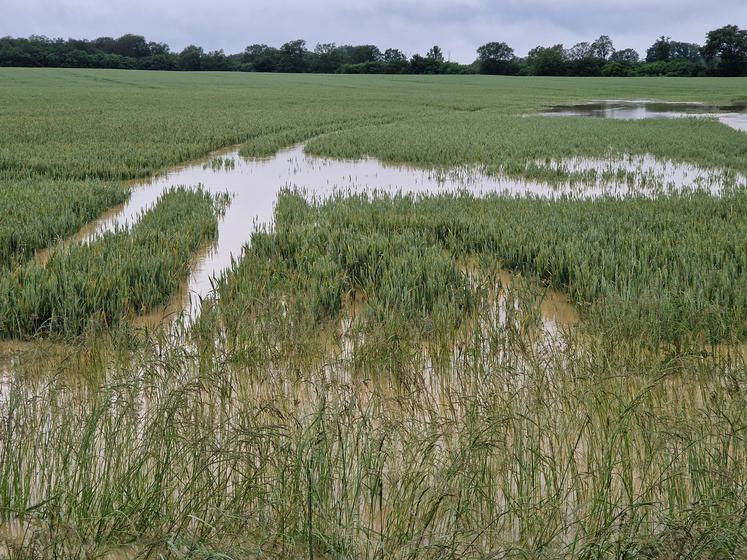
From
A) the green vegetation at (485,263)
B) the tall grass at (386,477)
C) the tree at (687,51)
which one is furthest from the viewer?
the tree at (687,51)

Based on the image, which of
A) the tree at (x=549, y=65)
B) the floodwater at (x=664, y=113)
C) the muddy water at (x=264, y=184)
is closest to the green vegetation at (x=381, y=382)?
the muddy water at (x=264, y=184)

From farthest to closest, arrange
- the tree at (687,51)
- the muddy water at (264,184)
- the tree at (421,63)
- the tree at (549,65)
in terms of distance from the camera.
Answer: the tree at (687,51) → the tree at (421,63) → the tree at (549,65) → the muddy water at (264,184)

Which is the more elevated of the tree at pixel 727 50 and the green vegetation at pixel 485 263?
the tree at pixel 727 50

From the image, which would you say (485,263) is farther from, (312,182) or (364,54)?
(364,54)

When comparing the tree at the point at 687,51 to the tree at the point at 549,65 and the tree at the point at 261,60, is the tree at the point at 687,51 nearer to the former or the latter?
the tree at the point at 549,65

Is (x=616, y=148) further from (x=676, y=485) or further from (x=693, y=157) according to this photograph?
(x=676, y=485)

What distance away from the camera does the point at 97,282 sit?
466 centimetres

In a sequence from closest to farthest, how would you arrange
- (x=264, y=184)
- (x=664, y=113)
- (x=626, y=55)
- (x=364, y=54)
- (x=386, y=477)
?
(x=386, y=477), (x=264, y=184), (x=664, y=113), (x=364, y=54), (x=626, y=55)

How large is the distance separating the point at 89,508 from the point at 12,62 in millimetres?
85431

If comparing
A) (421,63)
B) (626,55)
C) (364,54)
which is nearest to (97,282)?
(421,63)

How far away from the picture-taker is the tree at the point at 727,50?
76812mm

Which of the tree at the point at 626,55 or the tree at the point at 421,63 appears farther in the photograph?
the tree at the point at 626,55

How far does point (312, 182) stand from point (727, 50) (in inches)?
3393

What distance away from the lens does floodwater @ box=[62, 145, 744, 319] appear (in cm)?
777
